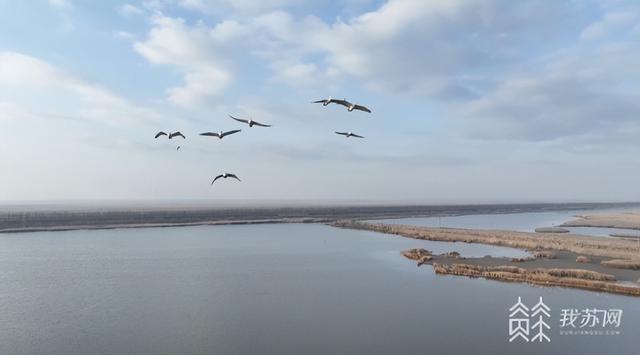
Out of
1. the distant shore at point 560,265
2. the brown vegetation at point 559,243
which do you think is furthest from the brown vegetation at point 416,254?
the brown vegetation at point 559,243

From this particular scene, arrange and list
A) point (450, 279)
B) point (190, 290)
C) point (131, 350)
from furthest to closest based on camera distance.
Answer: point (450, 279) → point (190, 290) → point (131, 350)

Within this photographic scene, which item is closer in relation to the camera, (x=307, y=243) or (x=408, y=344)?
(x=408, y=344)

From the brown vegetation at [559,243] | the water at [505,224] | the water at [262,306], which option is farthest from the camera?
the water at [505,224]

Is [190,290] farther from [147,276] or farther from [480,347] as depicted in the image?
[480,347]

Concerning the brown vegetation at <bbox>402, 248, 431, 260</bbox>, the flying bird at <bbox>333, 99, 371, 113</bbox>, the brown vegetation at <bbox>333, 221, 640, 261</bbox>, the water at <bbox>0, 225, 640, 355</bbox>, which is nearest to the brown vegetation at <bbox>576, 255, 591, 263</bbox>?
the brown vegetation at <bbox>333, 221, 640, 261</bbox>

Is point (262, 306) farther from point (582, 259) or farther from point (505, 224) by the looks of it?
point (505, 224)

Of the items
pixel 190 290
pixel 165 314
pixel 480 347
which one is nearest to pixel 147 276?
pixel 190 290

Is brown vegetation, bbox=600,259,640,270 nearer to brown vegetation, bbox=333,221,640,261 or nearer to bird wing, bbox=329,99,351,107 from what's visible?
brown vegetation, bbox=333,221,640,261

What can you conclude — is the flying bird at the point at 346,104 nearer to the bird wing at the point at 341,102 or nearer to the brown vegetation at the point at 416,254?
the bird wing at the point at 341,102
